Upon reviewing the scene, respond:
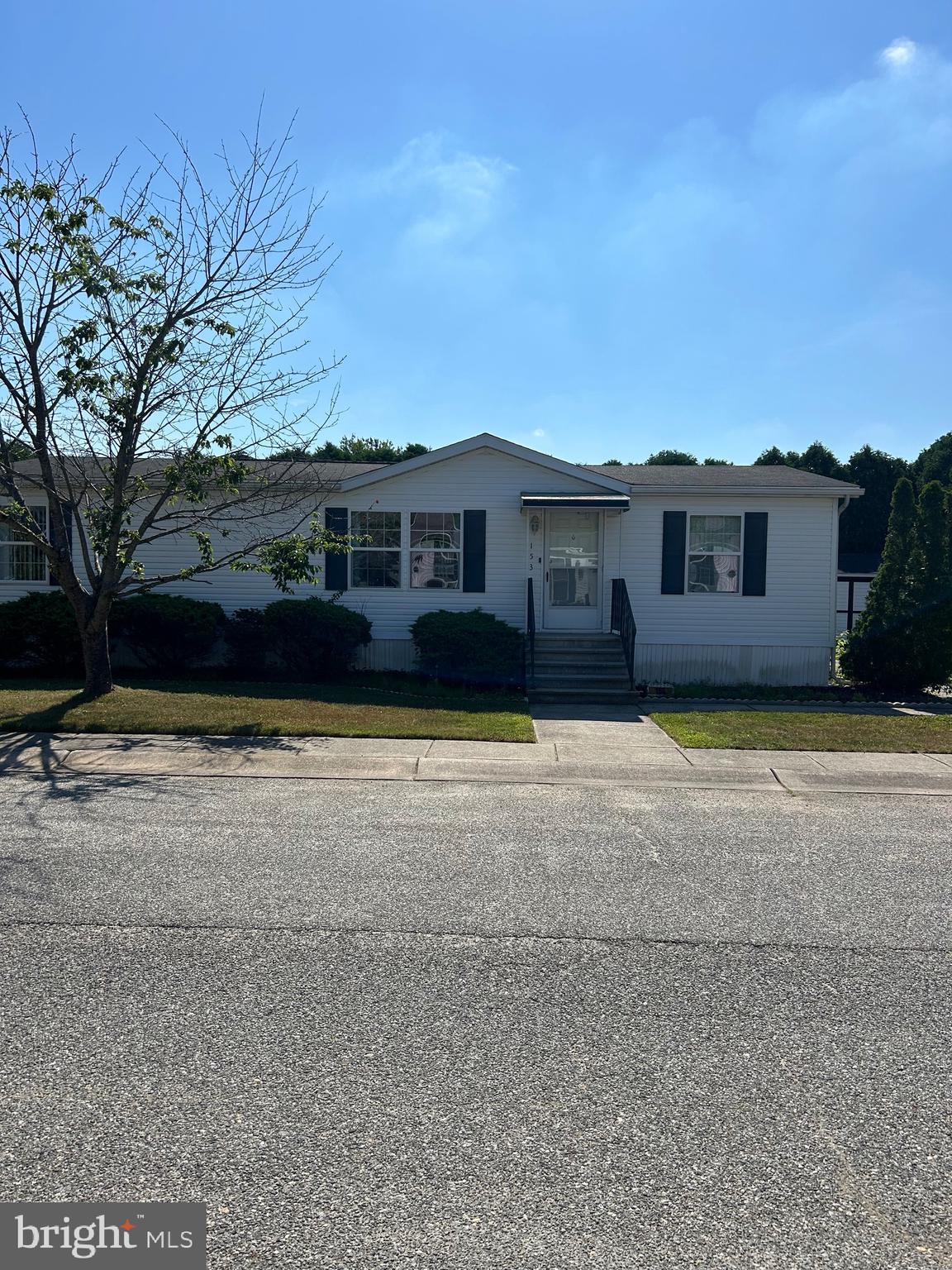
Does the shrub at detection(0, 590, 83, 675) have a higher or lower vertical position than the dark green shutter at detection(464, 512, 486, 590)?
lower

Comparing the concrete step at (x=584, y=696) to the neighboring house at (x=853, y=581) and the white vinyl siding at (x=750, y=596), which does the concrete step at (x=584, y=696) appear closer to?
the white vinyl siding at (x=750, y=596)

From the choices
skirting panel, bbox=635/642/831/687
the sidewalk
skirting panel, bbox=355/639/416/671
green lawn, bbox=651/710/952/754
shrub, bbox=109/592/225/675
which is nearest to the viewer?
the sidewalk

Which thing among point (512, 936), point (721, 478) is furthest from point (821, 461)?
point (512, 936)

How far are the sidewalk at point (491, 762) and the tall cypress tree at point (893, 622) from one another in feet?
19.0

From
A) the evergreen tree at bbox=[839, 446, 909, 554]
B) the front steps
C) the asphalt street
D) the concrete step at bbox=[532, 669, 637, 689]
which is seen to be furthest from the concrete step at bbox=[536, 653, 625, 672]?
the evergreen tree at bbox=[839, 446, 909, 554]

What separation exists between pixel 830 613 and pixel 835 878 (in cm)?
1227

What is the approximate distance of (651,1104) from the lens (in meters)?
3.22

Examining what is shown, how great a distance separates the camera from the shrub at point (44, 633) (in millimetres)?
15062

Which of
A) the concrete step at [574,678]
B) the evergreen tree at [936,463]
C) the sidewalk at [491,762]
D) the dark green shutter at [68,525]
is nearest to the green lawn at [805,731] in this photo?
the sidewalk at [491,762]

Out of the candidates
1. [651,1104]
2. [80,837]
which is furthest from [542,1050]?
[80,837]

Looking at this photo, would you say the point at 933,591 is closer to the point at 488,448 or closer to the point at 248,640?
the point at 488,448

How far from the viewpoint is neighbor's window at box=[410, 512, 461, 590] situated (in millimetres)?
17203

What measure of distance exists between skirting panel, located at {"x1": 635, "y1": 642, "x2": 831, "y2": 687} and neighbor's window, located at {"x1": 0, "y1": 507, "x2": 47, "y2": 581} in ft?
38.4

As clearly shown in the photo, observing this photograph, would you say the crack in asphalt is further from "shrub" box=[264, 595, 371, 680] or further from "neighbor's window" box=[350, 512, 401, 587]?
"neighbor's window" box=[350, 512, 401, 587]
